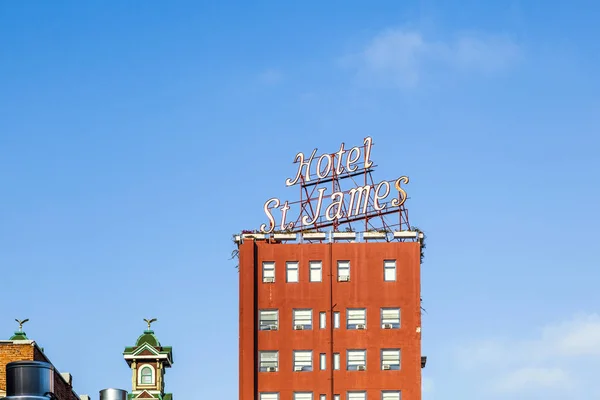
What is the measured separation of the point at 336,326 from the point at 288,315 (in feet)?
15.2

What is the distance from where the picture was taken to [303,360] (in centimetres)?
13425

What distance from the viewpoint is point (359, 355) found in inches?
5276

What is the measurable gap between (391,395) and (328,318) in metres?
9.40

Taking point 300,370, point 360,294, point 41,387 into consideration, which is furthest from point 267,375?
point 41,387

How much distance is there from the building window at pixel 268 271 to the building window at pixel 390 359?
41.2ft

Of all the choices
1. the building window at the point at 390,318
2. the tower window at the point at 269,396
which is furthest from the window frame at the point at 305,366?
the building window at the point at 390,318

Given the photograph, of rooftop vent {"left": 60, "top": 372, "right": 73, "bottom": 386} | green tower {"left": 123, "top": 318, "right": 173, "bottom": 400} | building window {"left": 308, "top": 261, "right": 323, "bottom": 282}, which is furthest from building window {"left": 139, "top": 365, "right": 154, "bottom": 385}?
rooftop vent {"left": 60, "top": 372, "right": 73, "bottom": 386}

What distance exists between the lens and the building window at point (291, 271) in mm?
135750

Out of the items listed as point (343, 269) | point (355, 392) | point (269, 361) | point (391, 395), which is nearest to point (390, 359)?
point (391, 395)

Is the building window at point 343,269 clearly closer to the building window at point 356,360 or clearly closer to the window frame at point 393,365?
the building window at point 356,360

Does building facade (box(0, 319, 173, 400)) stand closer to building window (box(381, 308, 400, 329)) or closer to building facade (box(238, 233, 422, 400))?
building facade (box(238, 233, 422, 400))

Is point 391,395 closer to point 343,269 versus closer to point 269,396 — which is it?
point 269,396

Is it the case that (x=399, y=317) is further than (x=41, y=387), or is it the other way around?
(x=399, y=317)

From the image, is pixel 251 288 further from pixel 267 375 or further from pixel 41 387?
pixel 41 387
